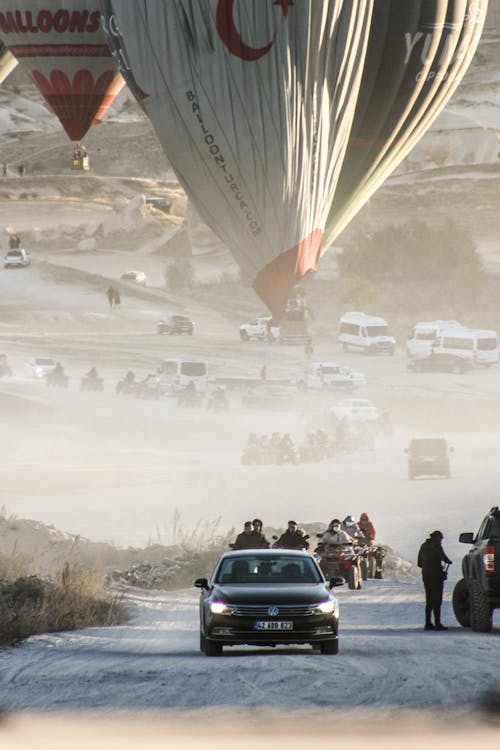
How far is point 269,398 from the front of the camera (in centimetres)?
9519

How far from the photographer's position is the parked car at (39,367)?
95531 mm

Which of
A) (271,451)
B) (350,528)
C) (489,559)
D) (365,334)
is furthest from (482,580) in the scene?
(365,334)

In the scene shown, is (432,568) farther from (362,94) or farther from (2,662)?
(362,94)

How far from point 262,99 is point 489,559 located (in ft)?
48.3

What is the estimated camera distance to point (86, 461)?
289ft

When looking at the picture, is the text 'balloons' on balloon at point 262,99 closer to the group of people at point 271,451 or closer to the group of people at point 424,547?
the group of people at point 424,547

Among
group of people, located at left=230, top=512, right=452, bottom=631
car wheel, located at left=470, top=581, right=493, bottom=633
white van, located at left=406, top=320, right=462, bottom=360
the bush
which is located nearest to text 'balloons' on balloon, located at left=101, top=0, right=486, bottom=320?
group of people, located at left=230, top=512, right=452, bottom=631

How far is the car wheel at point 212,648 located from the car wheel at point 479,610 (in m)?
3.84

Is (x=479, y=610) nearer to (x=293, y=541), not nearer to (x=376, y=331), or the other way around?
(x=293, y=541)

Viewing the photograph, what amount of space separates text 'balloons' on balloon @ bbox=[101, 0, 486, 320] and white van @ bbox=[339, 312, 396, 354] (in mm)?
62206

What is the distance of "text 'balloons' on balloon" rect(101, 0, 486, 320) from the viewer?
31.7 metres

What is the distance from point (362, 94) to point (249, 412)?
6044 cm

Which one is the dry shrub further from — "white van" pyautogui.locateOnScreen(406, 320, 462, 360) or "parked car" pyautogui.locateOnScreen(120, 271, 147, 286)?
"parked car" pyautogui.locateOnScreen(120, 271, 147, 286)

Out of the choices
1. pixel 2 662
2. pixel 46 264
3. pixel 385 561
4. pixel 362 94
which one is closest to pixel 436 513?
pixel 385 561
